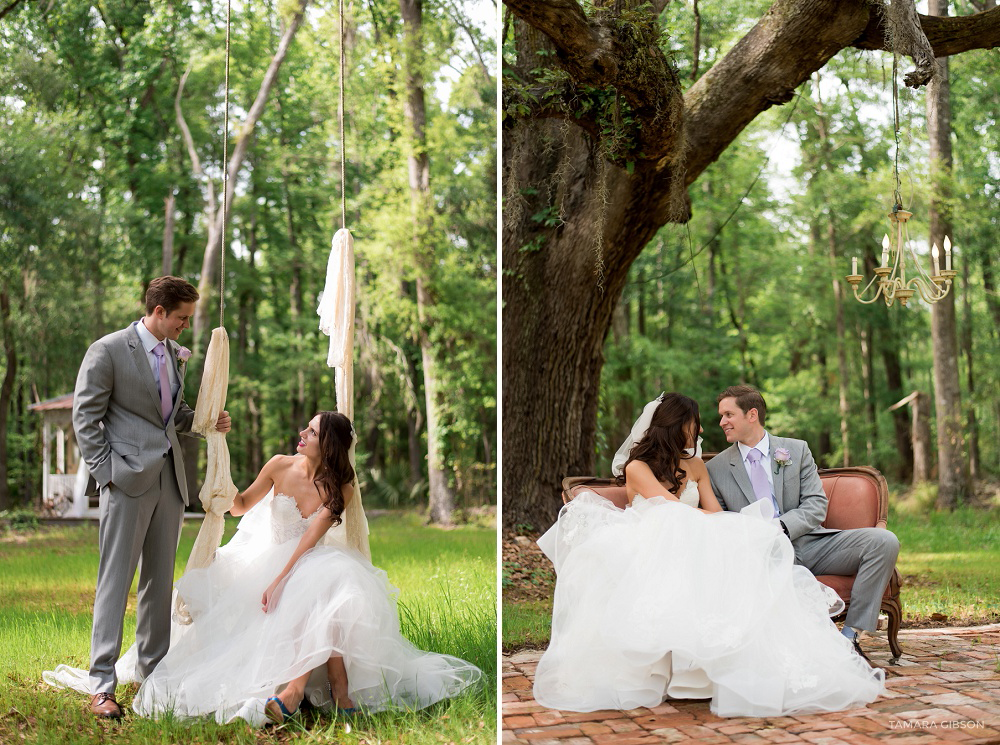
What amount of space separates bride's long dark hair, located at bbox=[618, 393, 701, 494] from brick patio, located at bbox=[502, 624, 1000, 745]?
3.16 feet

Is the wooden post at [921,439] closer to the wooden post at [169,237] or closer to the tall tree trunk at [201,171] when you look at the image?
the tall tree trunk at [201,171]

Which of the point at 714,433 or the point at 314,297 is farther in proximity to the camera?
the point at 314,297

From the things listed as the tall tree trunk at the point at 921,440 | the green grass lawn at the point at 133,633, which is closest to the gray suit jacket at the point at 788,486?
the green grass lawn at the point at 133,633

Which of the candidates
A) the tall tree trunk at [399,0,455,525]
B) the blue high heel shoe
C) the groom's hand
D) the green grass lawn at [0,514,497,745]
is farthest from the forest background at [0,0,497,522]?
the blue high heel shoe

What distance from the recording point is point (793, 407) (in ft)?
52.4

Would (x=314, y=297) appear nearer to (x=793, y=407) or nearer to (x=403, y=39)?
(x=403, y=39)

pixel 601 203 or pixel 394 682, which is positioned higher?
pixel 601 203

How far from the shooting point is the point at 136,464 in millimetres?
3574

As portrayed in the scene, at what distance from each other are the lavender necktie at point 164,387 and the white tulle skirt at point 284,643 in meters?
0.64

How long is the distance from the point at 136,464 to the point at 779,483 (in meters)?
2.81

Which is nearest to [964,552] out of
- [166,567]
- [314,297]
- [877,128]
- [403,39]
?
[166,567]

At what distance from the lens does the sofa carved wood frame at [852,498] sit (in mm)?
4102

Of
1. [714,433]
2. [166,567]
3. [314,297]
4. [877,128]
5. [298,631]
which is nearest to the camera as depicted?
[298,631]

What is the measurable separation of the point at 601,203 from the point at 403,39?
27.0 feet
